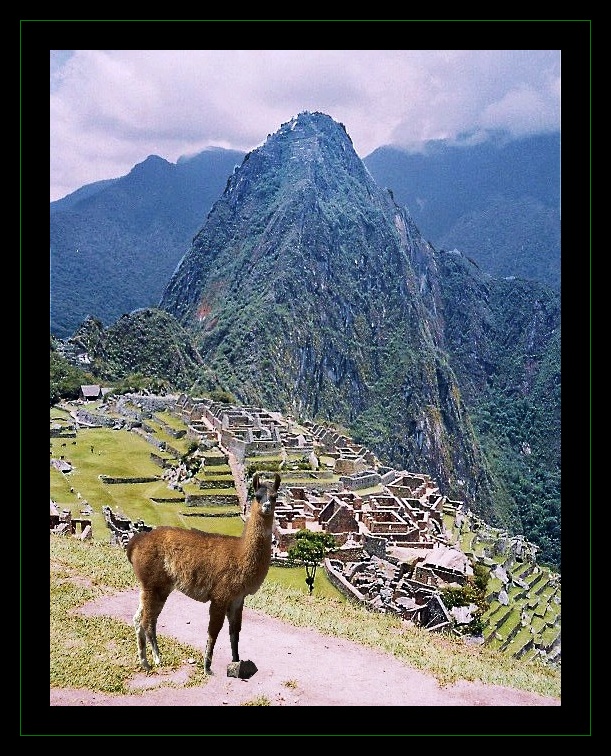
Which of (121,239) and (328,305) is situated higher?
(121,239)

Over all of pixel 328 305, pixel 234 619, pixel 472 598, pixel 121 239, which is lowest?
pixel 472 598

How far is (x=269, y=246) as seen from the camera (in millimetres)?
119500

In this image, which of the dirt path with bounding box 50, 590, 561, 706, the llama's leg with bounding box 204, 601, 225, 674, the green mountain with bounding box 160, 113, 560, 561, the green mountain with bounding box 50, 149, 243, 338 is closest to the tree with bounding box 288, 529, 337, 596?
the dirt path with bounding box 50, 590, 561, 706

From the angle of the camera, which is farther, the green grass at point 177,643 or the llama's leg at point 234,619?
the green grass at point 177,643

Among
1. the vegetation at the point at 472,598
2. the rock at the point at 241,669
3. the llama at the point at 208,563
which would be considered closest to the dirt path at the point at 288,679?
the rock at the point at 241,669

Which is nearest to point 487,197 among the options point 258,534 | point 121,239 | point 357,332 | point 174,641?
point 357,332

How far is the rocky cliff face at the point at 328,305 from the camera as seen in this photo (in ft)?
318

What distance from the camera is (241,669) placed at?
4773 millimetres

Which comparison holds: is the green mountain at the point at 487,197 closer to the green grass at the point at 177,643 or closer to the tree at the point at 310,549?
the tree at the point at 310,549

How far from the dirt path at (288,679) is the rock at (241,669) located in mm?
43

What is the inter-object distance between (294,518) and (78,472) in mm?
8759

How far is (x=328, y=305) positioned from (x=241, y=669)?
375ft

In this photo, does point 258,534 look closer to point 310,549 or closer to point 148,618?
point 148,618
